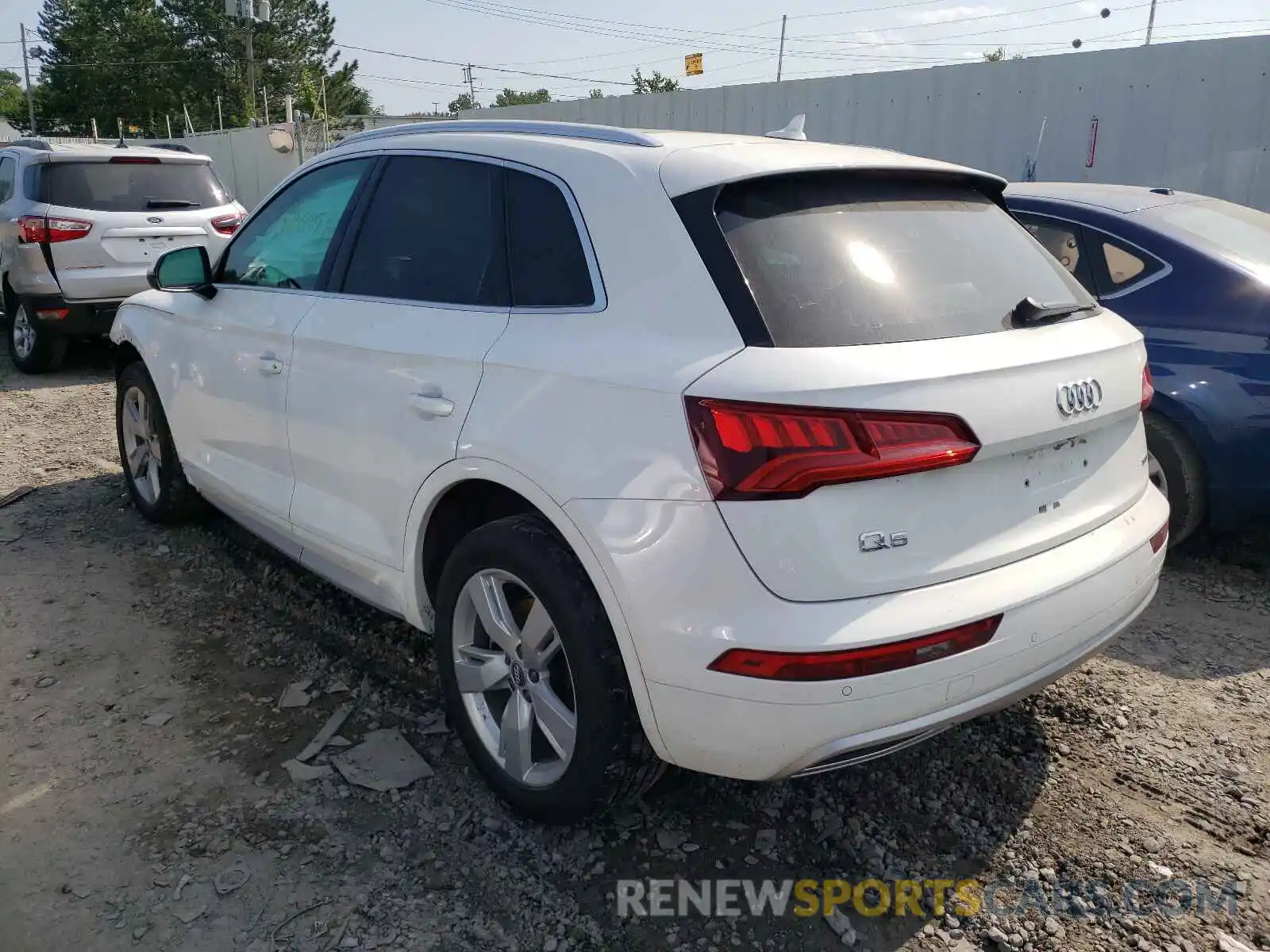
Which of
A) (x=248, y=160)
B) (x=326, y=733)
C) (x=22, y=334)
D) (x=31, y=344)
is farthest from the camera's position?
(x=248, y=160)

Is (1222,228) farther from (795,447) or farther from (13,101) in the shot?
(13,101)

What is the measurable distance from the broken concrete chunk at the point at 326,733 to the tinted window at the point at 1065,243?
3594 millimetres

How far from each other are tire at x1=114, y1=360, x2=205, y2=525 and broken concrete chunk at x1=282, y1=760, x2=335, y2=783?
2080mm

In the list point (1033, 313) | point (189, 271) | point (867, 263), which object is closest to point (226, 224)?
point (189, 271)

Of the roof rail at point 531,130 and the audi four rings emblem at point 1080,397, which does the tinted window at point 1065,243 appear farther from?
the roof rail at point 531,130

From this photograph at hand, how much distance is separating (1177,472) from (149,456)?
15.4ft

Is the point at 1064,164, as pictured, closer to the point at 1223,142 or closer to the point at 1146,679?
the point at 1223,142

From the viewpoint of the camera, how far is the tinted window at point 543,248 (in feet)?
8.24

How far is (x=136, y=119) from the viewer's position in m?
66.6

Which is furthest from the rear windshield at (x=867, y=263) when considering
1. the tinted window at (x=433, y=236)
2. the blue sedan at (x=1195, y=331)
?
the blue sedan at (x=1195, y=331)

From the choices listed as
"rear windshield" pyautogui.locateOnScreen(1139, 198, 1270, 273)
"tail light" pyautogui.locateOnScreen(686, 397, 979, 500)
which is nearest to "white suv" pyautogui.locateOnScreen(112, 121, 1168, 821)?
"tail light" pyautogui.locateOnScreen(686, 397, 979, 500)

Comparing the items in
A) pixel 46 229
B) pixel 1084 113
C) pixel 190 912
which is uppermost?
pixel 1084 113

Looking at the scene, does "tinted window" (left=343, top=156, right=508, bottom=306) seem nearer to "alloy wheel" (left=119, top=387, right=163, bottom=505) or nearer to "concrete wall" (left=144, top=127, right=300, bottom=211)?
"alloy wheel" (left=119, top=387, right=163, bottom=505)

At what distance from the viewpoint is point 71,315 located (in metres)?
7.86
